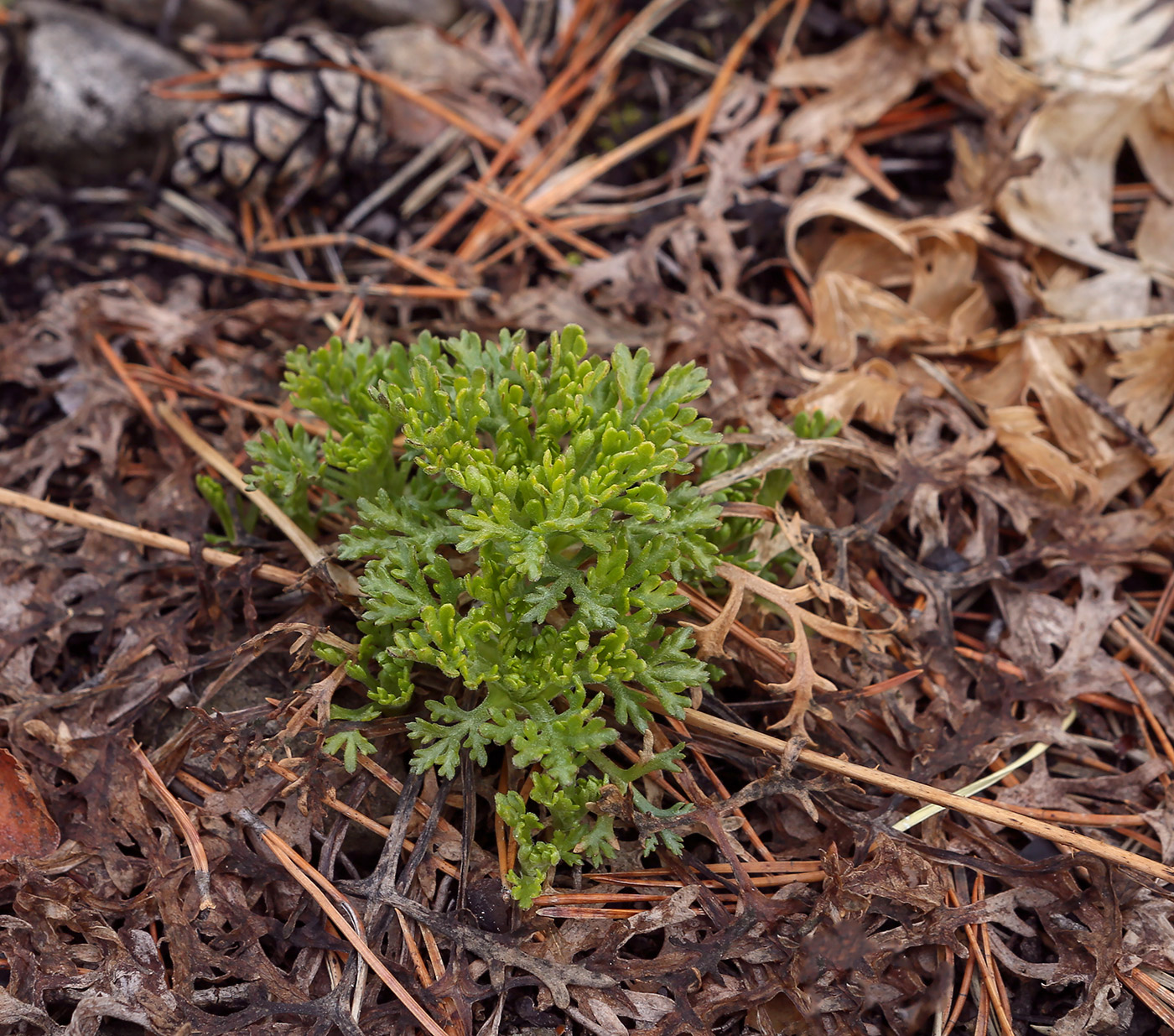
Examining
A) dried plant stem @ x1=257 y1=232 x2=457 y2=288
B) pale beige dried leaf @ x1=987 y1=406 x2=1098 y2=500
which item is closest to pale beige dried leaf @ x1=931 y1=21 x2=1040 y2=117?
pale beige dried leaf @ x1=987 y1=406 x2=1098 y2=500

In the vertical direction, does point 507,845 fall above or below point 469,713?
below

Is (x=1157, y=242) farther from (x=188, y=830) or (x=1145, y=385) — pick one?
(x=188, y=830)

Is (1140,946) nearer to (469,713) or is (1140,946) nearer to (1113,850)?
(1113,850)

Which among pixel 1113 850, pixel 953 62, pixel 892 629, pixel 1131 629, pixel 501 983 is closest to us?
pixel 501 983

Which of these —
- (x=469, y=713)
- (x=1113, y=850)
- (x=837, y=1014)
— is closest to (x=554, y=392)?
(x=469, y=713)

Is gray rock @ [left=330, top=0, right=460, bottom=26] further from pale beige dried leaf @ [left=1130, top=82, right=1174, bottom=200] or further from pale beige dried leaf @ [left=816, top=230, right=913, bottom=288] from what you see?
pale beige dried leaf @ [left=1130, top=82, right=1174, bottom=200]

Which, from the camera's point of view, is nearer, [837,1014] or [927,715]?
[837,1014]
